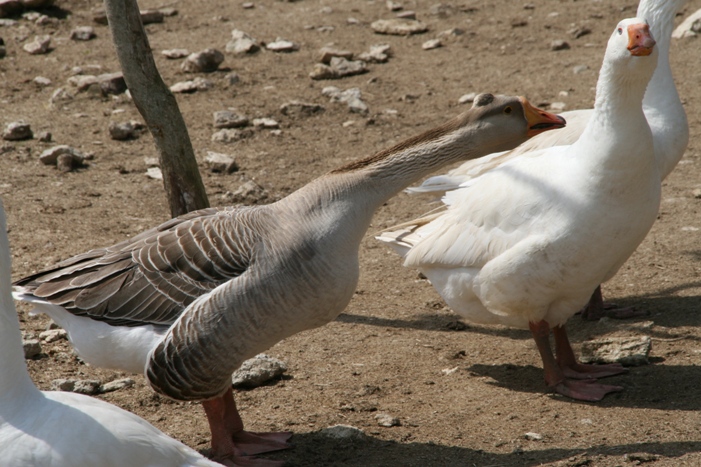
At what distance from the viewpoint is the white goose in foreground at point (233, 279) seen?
420 centimetres

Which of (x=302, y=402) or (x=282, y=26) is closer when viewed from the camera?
(x=302, y=402)

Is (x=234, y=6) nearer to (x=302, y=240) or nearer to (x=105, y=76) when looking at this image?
(x=105, y=76)

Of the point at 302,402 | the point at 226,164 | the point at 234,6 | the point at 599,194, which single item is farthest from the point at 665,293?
the point at 234,6

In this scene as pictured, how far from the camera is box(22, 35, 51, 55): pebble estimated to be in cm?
1054

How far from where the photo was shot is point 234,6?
487 inches

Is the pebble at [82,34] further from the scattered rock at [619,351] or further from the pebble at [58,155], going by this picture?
the scattered rock at [619,351]

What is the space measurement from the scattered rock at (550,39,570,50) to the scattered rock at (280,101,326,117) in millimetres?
3348

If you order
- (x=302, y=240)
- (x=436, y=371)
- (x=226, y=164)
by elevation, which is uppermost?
(x=302, y=240)

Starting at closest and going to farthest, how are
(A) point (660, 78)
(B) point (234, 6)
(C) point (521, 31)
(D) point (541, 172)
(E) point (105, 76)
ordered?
(D) point (541, 172) → (A) point (660, 78) → (E) point (105, 76) → (C) point (521, 31) → (B) point (234, 6)

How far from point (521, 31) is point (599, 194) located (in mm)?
7322

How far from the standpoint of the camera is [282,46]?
10.9 meters

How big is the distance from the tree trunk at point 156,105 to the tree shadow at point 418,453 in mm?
2177

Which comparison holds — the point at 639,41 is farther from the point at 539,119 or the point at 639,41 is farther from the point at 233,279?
the point at 233,279

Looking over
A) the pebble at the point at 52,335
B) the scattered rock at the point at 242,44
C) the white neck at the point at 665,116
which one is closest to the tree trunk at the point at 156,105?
the pebble at the point at 52,335
